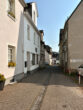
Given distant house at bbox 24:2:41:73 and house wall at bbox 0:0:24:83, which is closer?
house wall at bbox 0:0:24:83

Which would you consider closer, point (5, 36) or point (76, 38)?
point (5, 36)

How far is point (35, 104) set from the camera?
4484 mm

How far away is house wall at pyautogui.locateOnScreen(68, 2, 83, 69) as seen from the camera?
46.4 ft

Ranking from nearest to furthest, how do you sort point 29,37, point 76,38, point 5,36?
point 5,36 < point 29,37 < point 76,38

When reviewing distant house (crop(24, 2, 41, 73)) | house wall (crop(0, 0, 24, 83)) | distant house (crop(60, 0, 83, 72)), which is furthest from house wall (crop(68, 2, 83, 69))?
house wall (crop(0, 0, 24, 83))

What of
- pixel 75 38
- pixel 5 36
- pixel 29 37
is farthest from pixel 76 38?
pixel 5 36

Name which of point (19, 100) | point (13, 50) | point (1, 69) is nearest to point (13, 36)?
point (13, 50)

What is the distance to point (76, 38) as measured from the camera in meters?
14.4

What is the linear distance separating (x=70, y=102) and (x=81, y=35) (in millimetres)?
11224

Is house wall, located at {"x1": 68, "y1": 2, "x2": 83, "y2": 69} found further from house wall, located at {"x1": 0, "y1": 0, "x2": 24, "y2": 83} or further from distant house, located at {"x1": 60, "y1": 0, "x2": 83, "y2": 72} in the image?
house wall, located at {"x1": 0, "y1": 0, "x2": 24, "y2": 83}

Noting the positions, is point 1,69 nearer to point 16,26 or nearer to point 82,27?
point 16,26

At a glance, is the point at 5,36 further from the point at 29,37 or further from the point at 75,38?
the point at 75,38

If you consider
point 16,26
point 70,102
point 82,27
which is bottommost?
point 70,102

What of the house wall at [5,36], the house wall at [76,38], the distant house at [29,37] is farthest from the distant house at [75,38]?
the house wall at [5,36]
